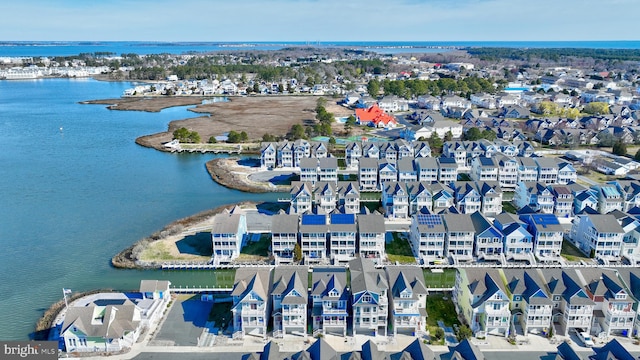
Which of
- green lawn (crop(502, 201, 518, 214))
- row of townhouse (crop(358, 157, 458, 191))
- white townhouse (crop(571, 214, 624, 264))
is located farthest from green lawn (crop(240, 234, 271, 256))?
white townhouse (crop(571, 214, 624, 264))

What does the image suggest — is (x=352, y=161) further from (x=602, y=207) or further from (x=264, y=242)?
(x=602, y=207)

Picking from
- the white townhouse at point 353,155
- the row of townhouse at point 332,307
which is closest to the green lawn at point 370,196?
the white townhouse at point 353,155

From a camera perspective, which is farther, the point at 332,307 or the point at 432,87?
the point at 432,87

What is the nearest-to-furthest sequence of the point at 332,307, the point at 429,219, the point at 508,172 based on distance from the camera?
the point at 332,307, the point at 429,219, the point at 508,172

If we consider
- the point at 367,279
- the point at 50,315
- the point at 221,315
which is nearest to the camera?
the point at 367,279

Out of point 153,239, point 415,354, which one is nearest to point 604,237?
point 415,354

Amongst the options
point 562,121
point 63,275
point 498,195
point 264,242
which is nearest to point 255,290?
point 264,242

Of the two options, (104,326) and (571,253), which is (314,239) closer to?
(104,326)

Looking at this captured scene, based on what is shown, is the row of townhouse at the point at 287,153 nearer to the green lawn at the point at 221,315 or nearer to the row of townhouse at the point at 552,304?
the green lawn at the point at 221,315

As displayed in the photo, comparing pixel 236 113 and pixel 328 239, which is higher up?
pixel 236 113
